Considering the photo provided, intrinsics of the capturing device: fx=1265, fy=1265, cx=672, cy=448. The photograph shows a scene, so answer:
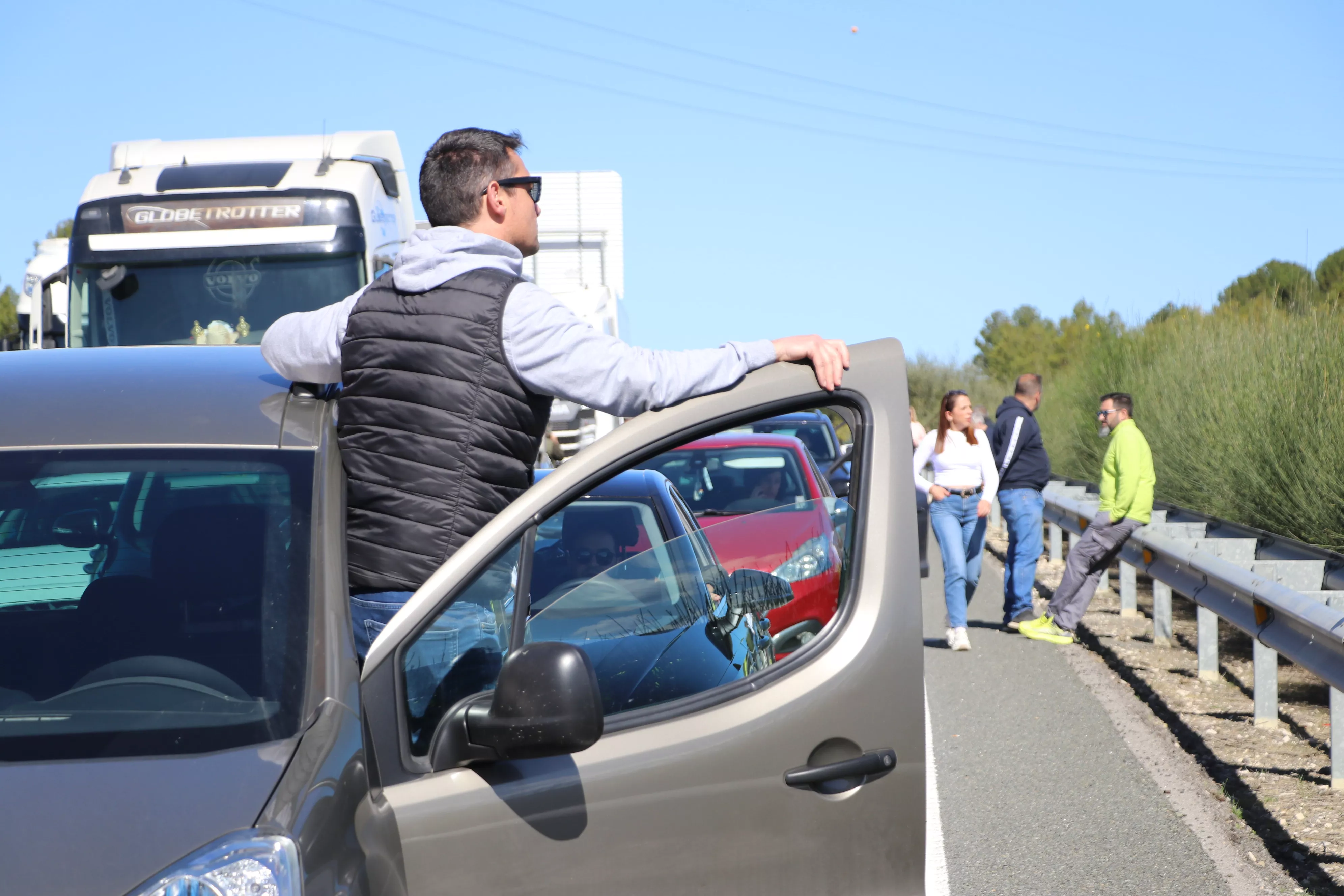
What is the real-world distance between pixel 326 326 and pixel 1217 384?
12.7 metres

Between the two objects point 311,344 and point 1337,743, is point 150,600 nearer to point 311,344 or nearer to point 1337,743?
point 311,344

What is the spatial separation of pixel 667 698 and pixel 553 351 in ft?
2.39

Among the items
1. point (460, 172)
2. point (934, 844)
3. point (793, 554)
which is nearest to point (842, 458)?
point (793, 554)

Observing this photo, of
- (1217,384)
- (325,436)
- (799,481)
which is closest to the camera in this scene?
(325,436)

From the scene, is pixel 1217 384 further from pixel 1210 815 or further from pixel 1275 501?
pixel 1210 815

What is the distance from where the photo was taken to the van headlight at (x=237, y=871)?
1705 millimetres

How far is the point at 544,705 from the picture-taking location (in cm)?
206

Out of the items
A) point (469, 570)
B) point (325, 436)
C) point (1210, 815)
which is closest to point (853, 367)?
point (469, 570)

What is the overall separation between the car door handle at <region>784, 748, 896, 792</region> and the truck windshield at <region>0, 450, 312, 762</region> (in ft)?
3.01

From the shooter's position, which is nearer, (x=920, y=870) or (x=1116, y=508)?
(x=920, y=870)

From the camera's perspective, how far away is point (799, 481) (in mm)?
8594

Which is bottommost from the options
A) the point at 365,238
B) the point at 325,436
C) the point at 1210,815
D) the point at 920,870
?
the point at 1210,815

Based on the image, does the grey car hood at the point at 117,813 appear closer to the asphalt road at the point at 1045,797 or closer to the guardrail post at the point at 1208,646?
the asphalt road at the point at 1045,797

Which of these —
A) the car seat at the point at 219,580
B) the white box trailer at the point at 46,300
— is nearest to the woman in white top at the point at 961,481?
the white box trailer at the point at 46,300
